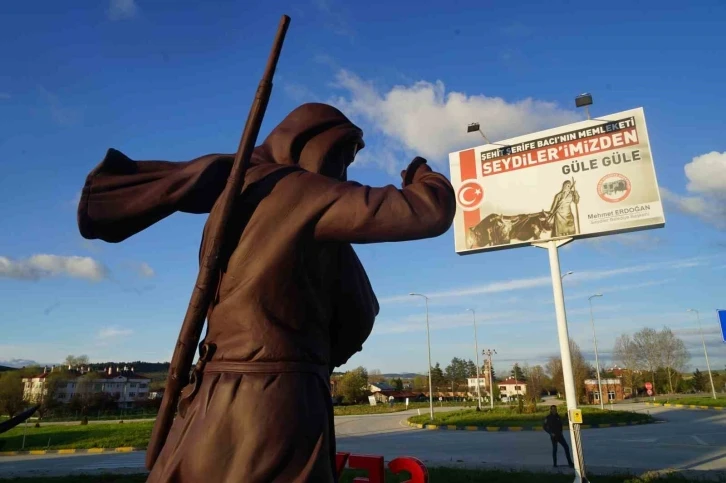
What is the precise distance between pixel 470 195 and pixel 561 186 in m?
2.83

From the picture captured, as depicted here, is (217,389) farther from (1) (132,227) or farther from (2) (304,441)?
(1) (132,227)

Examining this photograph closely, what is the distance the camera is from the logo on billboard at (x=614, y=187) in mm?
14641

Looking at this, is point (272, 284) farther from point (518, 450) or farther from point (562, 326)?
point (518, 450)

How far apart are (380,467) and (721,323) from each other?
33.0ft

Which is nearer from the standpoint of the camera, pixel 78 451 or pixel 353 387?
pixel 78 451

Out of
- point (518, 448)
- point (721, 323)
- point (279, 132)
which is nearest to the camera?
point (279, 132)

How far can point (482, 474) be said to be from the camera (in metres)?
11.2

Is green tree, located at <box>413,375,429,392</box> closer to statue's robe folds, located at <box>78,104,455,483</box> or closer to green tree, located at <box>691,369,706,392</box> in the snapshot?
green tree, located at <box>691,369,706,392</box>

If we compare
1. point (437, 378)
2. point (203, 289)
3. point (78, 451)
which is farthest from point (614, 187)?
point (437, 378)

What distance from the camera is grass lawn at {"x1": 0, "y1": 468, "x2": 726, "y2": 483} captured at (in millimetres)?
10484

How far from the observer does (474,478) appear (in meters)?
10.7

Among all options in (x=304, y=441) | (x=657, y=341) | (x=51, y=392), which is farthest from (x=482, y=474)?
(x=51, y=392)

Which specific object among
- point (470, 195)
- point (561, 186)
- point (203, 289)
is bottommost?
point (203, 289)

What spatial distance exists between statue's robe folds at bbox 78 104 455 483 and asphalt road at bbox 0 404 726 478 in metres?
12.4
